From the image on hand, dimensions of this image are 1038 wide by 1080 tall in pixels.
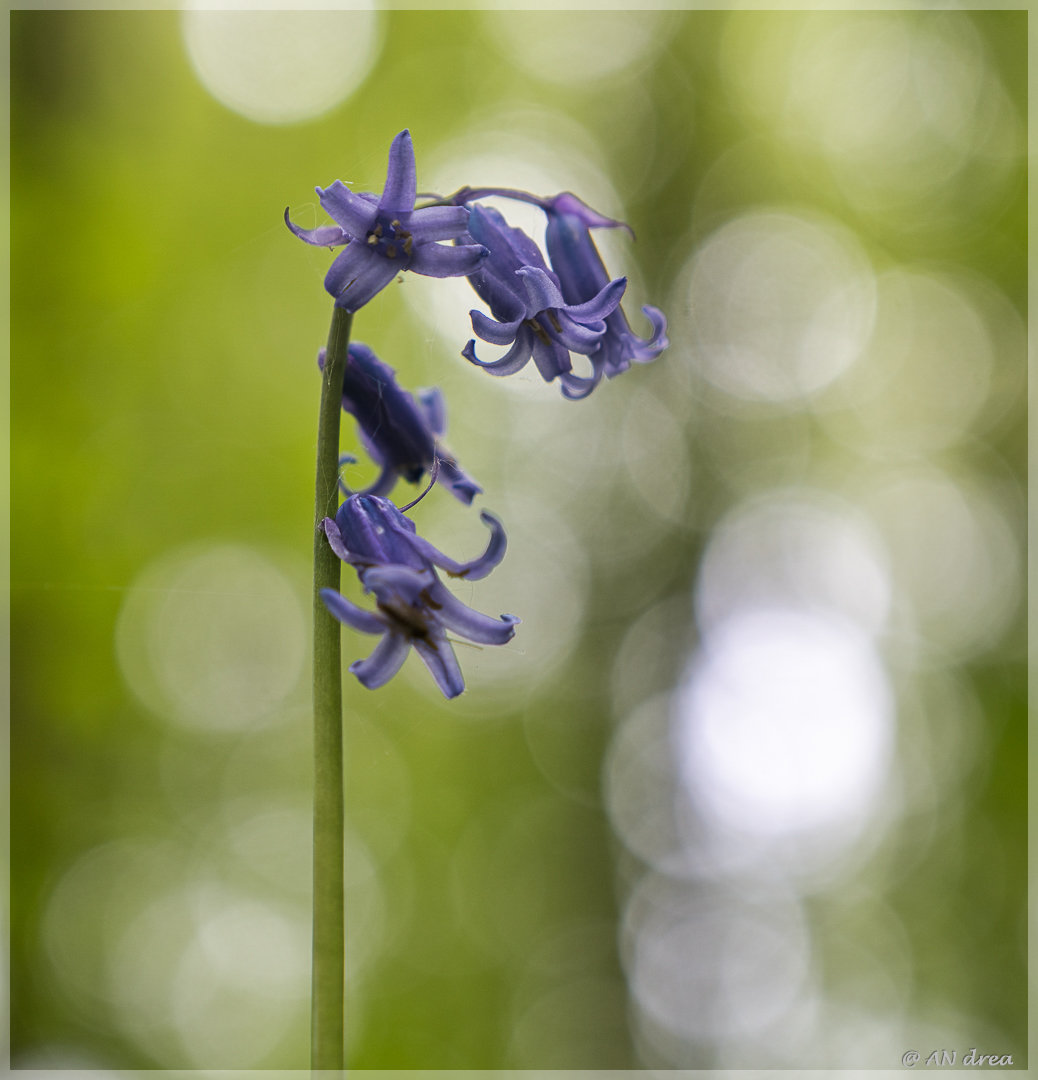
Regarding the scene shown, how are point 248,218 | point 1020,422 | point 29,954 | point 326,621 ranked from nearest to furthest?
point 326,621 < point 29,954 < point 248,218 < point 1020,422

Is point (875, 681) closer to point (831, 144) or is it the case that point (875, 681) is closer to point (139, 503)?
point (831, 144)

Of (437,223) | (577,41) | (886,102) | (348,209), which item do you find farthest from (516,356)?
(886,102)

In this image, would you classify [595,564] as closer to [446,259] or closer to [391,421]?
[391,421]

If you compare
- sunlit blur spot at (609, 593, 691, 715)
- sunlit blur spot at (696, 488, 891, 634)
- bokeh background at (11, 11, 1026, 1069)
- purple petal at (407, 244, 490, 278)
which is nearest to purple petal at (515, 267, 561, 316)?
purple petal at (407, 244, 490, 278)

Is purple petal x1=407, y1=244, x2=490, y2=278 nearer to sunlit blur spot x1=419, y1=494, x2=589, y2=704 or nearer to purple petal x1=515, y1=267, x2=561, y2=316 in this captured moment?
purple petal x1=515, y1=267, x2=561, y2=316

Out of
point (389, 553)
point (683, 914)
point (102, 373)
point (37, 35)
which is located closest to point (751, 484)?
point (683, 914)

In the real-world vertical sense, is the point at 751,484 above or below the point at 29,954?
above
